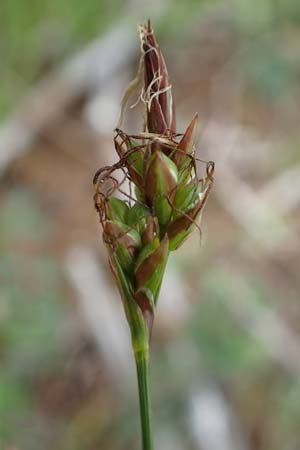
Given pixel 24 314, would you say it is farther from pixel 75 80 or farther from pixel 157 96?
pixel 157 96

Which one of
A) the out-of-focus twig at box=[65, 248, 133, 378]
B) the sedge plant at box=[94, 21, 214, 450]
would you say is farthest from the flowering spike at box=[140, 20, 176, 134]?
the out-of-focus twig at box=[65, 248, 133, 378]

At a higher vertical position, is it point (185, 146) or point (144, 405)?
point (185, 146)

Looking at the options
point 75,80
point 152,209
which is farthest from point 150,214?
point 75,80

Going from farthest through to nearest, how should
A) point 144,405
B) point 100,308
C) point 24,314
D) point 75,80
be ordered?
point 75,80 < point 100,308 < point 24,314 < point 144,405

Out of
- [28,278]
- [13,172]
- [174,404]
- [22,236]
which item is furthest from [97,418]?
[13,172]

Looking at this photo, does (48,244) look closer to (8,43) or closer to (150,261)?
(8,43)

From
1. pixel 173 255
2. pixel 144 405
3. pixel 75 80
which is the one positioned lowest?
pixel 144 405
